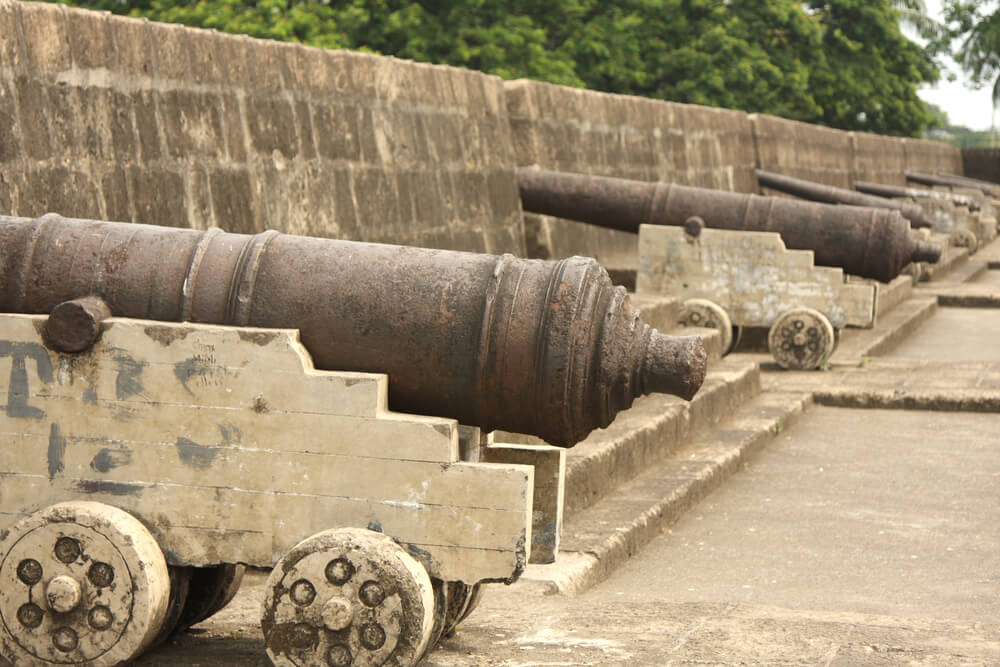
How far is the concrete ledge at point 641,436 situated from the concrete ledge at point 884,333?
239 centimetres

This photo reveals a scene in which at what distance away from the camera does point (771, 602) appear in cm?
470

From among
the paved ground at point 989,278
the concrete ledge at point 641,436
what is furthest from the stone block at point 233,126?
the paved ground at point 989,278

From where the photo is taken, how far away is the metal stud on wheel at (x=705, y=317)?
10.1 meters

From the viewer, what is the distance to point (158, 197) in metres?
5.75

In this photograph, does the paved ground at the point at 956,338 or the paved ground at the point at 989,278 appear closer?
the paved ground at the point at 956,338

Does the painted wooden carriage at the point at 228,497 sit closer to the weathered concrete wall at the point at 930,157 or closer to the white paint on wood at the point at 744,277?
the white paint on wood at the point at 744,277

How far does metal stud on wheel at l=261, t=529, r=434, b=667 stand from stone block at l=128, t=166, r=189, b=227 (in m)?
2.51

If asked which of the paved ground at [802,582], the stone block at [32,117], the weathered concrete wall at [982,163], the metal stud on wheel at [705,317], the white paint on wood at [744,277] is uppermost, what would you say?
the weathered concrete wall at [982,163]

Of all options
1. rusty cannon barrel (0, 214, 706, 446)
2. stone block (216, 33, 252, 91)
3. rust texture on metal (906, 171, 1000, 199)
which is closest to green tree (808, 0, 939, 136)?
rust texture on metal (906, 171, 1000, 199)

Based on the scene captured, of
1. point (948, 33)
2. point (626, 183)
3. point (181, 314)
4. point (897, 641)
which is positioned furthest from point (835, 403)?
point (948, 33)

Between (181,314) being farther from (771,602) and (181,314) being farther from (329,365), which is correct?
(771,602)

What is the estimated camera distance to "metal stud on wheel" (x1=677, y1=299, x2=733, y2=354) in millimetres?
10133

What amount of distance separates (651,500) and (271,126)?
2.29 meters

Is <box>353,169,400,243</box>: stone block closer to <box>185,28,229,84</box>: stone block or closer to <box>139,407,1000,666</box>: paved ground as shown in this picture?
<box>185,28,229,84</box>: stone block
